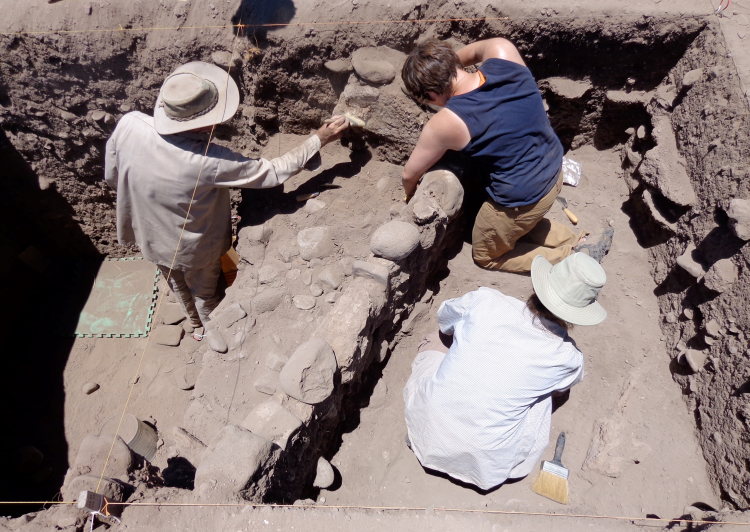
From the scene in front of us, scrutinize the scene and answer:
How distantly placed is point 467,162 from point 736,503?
7.77 feet

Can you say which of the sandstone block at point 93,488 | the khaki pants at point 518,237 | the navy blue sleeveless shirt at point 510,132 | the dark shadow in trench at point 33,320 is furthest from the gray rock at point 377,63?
the dark shadow in trench at point 33,320

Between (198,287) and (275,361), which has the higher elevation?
(275,361)

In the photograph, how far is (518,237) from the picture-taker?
10.1 feet

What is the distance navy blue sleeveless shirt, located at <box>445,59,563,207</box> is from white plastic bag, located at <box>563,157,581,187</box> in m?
1.02

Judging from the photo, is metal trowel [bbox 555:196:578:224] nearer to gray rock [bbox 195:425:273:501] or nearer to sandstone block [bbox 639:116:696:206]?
sandstone block [bbox 639:116:696:206]

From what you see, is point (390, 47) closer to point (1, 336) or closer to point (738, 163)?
point (738, 163)

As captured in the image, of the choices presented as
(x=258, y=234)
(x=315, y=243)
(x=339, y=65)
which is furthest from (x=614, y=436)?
(x=339, y=65)

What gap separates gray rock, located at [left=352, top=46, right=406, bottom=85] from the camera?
3.02 meters

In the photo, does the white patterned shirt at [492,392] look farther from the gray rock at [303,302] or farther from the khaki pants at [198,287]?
the khaki pants at [198,287]

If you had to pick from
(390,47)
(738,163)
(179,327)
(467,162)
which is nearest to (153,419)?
(179,327)

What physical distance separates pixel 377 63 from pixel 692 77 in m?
2.13

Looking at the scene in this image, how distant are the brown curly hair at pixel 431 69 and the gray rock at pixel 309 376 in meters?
1.57

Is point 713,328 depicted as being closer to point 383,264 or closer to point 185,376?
point 383,264

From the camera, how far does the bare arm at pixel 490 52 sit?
2602mm
